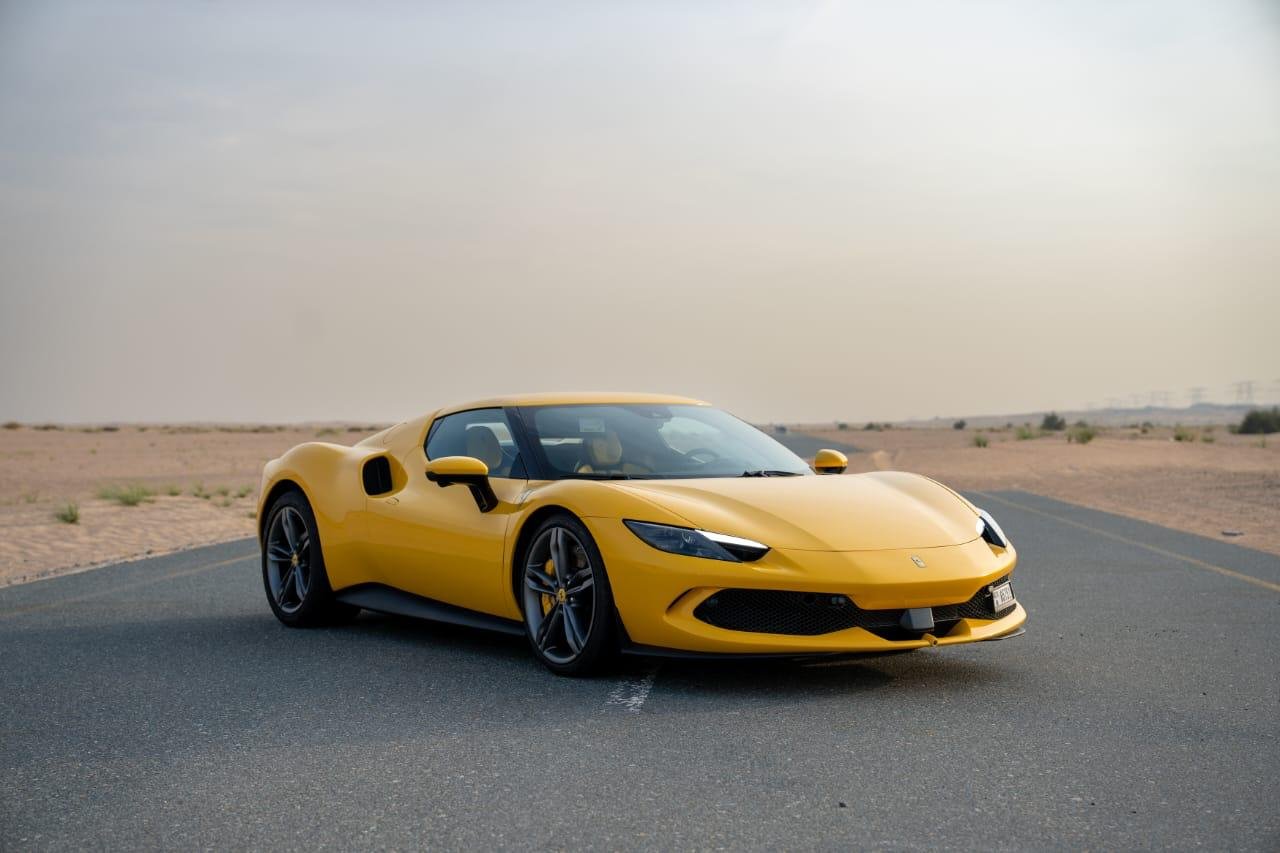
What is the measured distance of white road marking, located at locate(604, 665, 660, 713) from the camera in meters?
5.92

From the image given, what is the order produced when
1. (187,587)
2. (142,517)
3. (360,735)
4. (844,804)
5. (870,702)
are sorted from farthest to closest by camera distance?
(142,517)
(187,587)
(870,702)
(360,735)
(844,804)

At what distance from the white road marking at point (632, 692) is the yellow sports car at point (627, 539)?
0.59ft

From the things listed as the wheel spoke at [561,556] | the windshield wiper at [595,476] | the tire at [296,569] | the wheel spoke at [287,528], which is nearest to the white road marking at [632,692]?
the wheel spoke at [561,556]

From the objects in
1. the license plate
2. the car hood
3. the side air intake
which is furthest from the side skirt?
the license plate

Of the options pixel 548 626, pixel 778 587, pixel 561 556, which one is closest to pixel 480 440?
pixel 561 556

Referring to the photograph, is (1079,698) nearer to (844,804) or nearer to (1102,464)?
(844,804)

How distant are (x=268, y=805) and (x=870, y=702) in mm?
2669

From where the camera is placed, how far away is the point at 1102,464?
115 ft

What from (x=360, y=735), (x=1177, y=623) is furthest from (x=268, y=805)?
(x=1177, y=623)

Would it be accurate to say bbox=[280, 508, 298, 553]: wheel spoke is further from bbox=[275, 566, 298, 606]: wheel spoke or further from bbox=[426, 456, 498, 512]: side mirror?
bbox=[426, 456, 498, 512]: side mirror

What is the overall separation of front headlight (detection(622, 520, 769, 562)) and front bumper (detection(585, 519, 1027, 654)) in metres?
0.03

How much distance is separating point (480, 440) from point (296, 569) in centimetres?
180

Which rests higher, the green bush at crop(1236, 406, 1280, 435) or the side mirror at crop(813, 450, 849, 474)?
the side mirror at crop(813, 450, 849, 474)

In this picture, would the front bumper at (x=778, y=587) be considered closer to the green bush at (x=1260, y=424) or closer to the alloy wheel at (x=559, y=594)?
the alloy wheel at (x=559, y=594)
